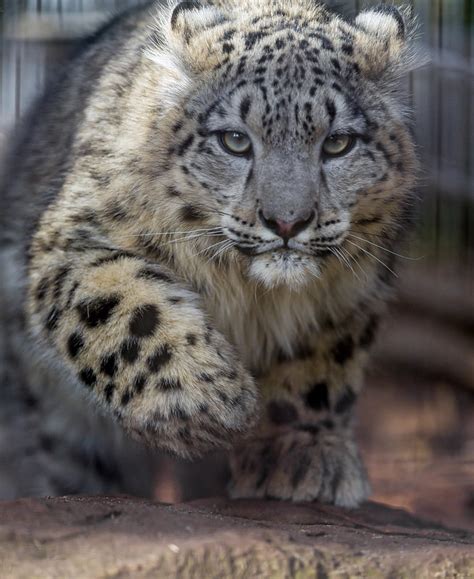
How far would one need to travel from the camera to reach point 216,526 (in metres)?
2.86

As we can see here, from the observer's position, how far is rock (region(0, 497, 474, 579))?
245 centimetres

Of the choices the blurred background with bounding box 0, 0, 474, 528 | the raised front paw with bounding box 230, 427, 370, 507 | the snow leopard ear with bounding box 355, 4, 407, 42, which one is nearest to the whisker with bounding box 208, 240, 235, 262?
the raised front paw with bounding box 230, 427, 370, 507

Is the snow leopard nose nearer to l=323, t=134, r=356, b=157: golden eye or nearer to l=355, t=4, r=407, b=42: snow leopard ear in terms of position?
l=323, t=134, r=356, b=157: golden eye

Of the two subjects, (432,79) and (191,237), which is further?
(432,79)

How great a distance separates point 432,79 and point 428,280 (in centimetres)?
133

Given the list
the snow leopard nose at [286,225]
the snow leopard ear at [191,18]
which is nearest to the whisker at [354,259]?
the snow leopard nose at [286,225]

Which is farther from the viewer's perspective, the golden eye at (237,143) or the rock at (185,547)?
the golden eye at (237,143)

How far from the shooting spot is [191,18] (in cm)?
401

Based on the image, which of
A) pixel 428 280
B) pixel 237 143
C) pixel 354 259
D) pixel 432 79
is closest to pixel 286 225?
pixel 237 143

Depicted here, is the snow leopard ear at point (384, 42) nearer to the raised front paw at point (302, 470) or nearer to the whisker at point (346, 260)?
the whisker at point (346, 260)

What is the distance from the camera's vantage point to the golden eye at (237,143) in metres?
3.67

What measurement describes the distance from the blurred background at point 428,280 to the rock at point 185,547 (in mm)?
2577

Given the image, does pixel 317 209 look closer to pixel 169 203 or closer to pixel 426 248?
pixel 169 203

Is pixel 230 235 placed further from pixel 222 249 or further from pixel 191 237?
pixel 191 237
